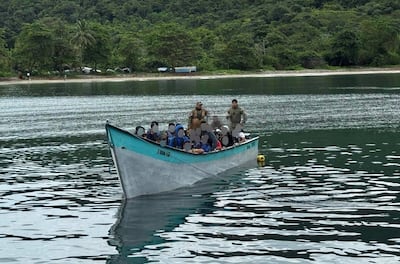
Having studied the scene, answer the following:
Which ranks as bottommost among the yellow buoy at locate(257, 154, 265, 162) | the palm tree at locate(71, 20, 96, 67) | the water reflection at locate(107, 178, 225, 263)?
the water reflection at locate(107, 178, 225, 263)

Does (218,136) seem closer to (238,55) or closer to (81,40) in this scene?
(81,40)

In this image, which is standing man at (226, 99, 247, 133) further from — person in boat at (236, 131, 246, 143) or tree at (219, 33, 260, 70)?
tree at (219, 33, 260, 70)

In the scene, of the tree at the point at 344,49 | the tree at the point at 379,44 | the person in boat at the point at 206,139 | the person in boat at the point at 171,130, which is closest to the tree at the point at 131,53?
the tree at the point at 344,49

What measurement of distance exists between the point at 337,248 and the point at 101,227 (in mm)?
7547

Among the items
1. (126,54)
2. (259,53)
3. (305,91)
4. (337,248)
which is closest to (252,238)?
(337,248)

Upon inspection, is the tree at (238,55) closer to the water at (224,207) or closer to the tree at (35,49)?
the tree at (35,49)

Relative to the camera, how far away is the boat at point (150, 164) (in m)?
26.5

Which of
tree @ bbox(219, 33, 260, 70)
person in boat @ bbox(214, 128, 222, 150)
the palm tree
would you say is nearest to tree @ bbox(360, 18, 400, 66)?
tree @ bbox(219, 33, 260, 70)

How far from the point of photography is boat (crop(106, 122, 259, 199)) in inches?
1043

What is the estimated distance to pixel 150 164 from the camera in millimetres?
27234

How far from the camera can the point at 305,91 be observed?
100 metres

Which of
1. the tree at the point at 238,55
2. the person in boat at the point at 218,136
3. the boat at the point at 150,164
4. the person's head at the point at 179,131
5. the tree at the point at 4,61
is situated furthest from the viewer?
the tree at the point at 238,55

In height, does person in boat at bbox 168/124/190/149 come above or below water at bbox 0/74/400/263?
above

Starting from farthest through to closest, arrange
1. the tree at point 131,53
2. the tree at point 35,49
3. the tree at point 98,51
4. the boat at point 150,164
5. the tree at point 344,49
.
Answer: the tree at point 344,49
the tree at point 98,51
the tree at point 131,53
the tree at point 35,49
the boat at point 150,164
